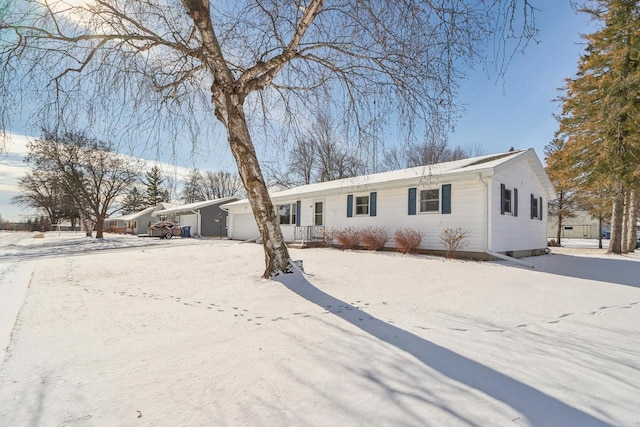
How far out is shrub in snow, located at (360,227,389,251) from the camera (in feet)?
38.9

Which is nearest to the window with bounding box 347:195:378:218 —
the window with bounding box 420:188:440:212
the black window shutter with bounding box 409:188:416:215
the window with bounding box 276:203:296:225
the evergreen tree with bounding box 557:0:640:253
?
the black window shutter with bounding box 409:188:416:215

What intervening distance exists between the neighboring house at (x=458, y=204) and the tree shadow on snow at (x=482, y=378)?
4997 millimetres

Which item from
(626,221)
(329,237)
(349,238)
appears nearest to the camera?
(349,238)

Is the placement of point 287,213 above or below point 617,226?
above

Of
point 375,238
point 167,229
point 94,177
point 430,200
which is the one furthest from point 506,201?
point 94,177

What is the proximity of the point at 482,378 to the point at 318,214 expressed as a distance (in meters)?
13.3

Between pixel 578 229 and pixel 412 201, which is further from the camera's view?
pixel 578 229

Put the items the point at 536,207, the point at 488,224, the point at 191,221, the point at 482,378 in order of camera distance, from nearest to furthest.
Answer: the point at 482,378 → the point at 488,224 → the point at 536,207 → the point at 191,221

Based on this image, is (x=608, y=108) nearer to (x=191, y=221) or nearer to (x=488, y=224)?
(x=488, y=224)

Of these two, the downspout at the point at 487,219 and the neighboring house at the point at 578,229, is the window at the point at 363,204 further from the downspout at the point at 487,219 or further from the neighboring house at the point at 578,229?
the neighboring house at the point at 578,229

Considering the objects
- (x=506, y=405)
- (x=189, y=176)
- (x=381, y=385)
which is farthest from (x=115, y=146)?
(x=506, y=405)

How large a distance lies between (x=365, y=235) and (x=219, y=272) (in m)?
6.72

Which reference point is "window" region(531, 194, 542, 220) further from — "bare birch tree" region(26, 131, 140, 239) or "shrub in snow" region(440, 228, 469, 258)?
"bare birch tree" region(26, 131, 140, 239)

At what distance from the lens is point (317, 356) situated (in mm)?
2580
